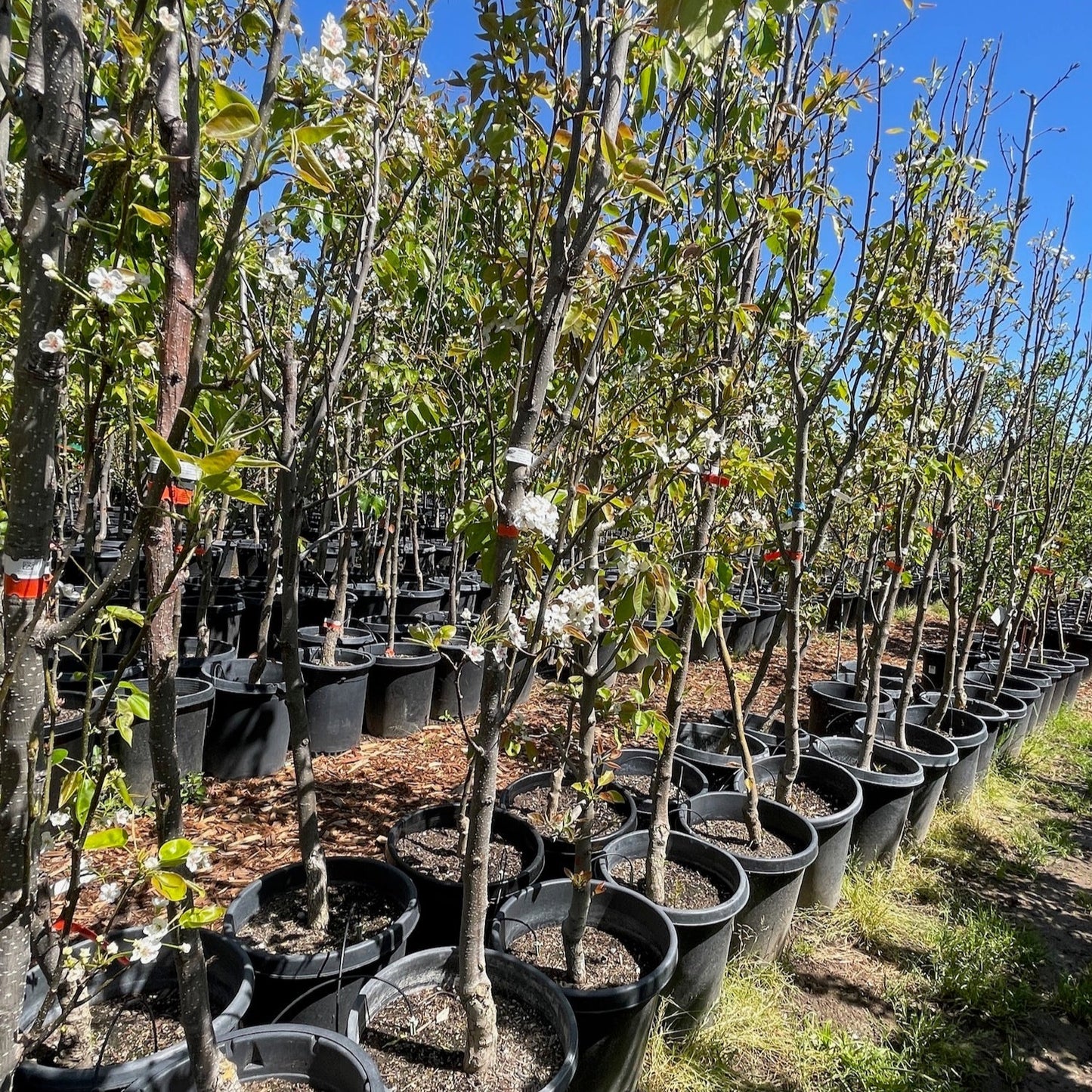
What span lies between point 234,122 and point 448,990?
206cm

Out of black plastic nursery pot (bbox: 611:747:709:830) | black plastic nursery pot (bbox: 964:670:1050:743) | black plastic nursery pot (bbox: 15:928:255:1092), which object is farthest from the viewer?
black plastic nursery pot (bbox: 964:670:1050:743)

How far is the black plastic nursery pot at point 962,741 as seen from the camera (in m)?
4.36

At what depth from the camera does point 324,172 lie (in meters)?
0.96

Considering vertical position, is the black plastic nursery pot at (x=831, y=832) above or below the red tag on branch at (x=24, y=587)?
below

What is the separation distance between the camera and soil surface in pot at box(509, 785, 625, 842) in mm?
3111

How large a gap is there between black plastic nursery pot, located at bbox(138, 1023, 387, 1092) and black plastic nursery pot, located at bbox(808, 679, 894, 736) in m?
3.83

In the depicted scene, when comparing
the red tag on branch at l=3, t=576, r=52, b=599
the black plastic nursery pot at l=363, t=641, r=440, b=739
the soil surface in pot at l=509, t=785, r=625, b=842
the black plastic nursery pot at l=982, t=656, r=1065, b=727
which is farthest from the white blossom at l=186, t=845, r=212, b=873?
the black plastic nursery pot at l=982, t=656, r=1065, b=727

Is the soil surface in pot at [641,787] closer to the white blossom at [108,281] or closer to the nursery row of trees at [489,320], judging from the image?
the nursery row of trees at [489,320]

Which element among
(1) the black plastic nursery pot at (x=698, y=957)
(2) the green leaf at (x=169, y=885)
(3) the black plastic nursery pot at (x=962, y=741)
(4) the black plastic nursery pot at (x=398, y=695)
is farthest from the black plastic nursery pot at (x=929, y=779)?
(2) the green leaf at (x=169, y=885)

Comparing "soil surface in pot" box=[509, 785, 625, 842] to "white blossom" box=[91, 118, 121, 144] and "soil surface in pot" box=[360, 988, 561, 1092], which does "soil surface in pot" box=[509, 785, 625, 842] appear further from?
"white blossom" box=[91, 118, 121, 144]

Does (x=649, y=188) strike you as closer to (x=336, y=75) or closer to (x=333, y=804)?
(x=336, y=75)

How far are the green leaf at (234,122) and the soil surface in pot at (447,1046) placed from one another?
1952 millimetres

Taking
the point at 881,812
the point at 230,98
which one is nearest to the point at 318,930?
the point at 230,98

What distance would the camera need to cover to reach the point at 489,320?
182 cm
